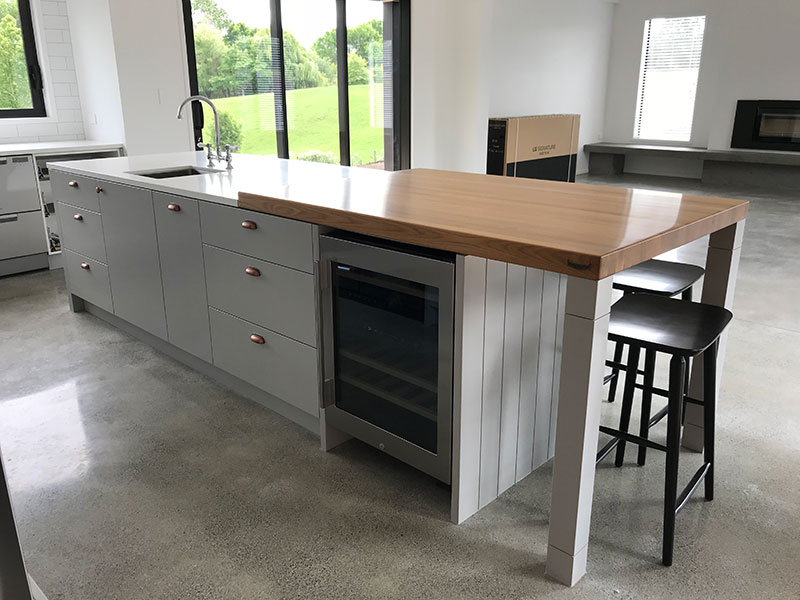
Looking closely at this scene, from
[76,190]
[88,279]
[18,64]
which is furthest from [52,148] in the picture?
[88,279]

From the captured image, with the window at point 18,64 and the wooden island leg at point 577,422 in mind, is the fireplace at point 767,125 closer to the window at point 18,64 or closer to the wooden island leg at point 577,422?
the window at point 18,64

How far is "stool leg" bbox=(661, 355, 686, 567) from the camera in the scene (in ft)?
5.49

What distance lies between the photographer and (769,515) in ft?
6.37

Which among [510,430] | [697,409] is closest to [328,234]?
[510,430]

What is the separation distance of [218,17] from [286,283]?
392 cm

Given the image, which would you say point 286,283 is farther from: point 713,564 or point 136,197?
point 713,564

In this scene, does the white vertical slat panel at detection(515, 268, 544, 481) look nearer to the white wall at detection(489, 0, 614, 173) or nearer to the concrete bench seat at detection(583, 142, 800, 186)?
the white wall at detection(489, 0, 614, 173)

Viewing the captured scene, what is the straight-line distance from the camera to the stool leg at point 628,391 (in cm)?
205

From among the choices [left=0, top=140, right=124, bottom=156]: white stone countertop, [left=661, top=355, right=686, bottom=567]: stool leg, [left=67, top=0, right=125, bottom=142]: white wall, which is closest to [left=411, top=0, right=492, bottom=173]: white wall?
[left=67, top=0, right=125, bottom=142]: white wall

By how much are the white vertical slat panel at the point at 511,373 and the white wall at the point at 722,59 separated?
844 centimetres

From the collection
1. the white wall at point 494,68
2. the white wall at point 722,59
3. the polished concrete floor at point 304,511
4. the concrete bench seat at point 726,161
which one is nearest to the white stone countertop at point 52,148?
the polished concrete floor at point 304,511

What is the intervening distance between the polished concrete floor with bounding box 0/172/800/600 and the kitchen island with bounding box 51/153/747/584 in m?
0.13

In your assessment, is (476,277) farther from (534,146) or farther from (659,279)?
(534,146)

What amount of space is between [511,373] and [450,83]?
18.6 feet
